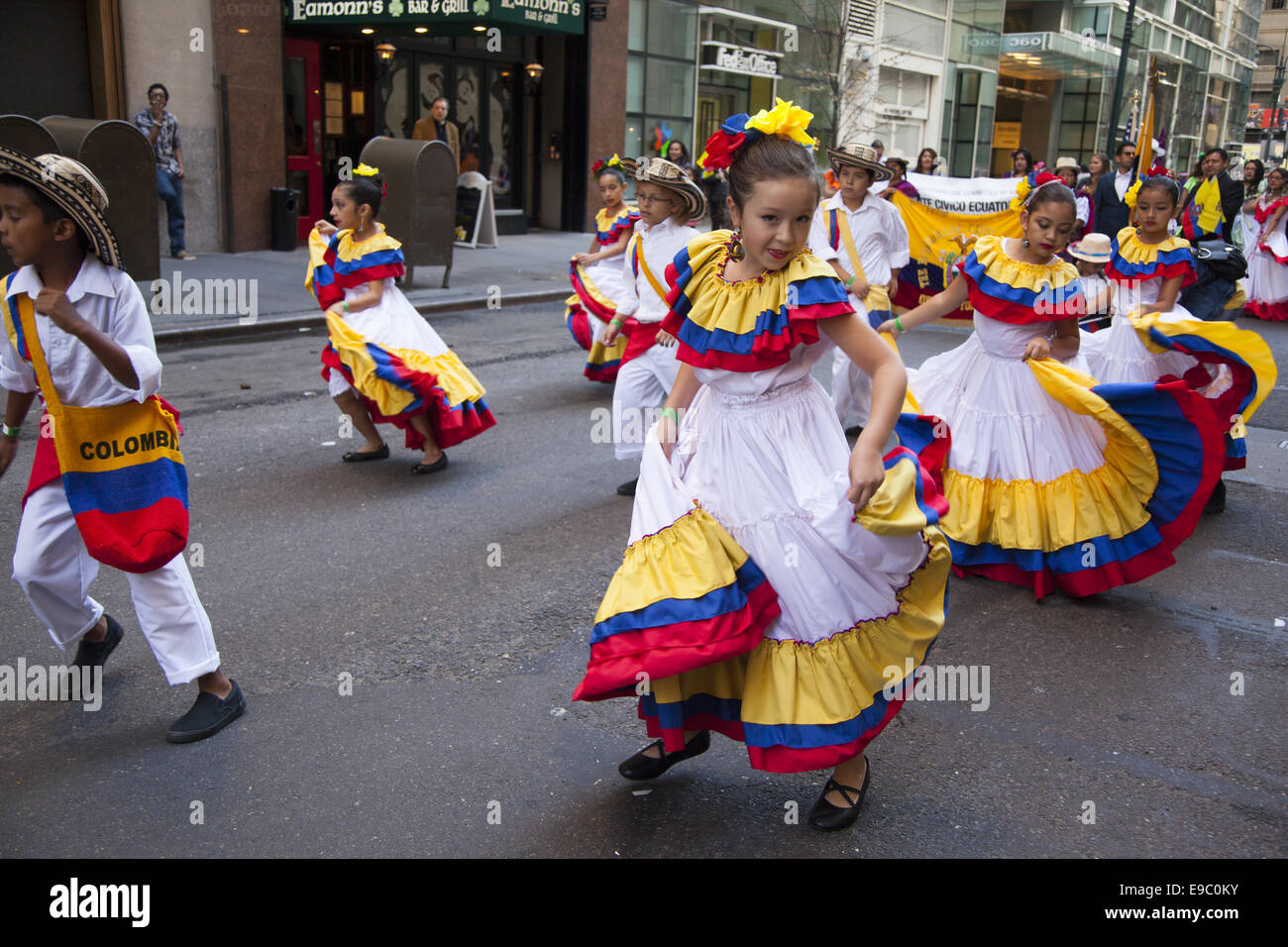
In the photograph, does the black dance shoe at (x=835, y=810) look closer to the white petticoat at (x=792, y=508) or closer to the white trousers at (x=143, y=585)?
the white petticoat at (x=792, y=508)

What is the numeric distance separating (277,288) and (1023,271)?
10.2 meters

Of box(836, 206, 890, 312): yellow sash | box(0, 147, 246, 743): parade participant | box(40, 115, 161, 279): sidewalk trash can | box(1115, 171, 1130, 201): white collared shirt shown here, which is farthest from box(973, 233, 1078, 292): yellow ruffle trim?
box(1115, 171, 1130, 201): white collared shirt

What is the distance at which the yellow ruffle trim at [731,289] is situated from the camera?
9.91ft

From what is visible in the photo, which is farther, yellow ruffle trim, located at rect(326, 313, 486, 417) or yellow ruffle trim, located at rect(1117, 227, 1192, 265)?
yellow ruffle trim, located at rect(326, 313, 486, 417)

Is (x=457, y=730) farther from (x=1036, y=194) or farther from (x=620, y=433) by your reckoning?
(x=1036, y=194)

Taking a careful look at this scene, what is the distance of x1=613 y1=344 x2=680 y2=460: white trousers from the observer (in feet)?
21.0

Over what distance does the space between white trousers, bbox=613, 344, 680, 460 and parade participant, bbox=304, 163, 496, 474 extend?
0.84m

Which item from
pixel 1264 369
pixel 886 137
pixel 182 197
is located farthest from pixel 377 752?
pixel 886 137

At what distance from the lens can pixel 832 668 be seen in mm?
3012

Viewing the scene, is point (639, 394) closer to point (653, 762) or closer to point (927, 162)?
point (653, 762)

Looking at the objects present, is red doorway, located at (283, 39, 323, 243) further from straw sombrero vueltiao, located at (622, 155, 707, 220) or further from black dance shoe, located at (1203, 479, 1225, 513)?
black dance shoe, located at (1203, 479, 1225, 513)

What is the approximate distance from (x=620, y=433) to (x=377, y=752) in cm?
316

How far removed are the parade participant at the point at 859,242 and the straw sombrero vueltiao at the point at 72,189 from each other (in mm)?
4913

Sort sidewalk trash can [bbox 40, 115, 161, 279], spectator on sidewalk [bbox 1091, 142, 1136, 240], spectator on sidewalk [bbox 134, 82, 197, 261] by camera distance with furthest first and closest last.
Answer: spectator on sidewalk [bbox 1091, 142, 1136, 240] < spectator on sidewalk [bbox 134, 82, 197, 261] < sidewalk trash can [bbox 40, 115, 161, 279]
